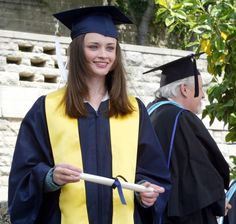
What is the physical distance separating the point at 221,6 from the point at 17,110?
13.5 feet

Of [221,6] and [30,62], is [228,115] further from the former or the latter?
[30,62]

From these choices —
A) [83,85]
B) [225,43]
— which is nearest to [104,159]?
[83,85]

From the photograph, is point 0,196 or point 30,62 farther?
point 30,62

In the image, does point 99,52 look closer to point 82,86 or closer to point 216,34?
point 82,86

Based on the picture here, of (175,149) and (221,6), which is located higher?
(221,6)

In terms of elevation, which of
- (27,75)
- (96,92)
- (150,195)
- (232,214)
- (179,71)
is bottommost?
(232,214)

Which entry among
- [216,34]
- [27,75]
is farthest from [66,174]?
[27,75]

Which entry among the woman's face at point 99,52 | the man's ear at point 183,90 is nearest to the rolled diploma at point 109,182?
the woman's face at point 99,52

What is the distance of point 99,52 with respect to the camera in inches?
131

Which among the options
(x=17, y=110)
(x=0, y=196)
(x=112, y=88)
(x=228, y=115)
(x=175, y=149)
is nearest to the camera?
(x=112, y=88)

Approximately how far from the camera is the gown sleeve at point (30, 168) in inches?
124

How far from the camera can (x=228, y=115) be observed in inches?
192

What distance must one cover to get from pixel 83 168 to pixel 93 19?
77 centimetres

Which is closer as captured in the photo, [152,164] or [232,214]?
[152,164]
